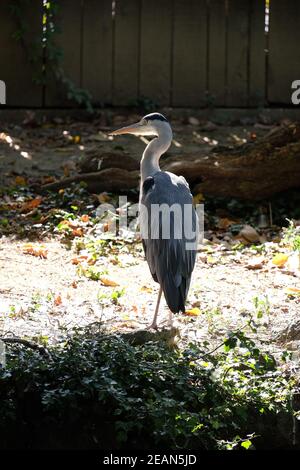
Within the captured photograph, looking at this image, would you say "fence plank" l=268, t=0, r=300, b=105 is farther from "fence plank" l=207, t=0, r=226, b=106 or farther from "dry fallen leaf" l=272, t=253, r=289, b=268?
"dry fallen leaf" l=272, t=253, r=289, b=268

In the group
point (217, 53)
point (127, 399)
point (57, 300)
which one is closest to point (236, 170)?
point (57, 300)

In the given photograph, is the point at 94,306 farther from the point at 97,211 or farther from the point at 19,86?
the point at 19,86

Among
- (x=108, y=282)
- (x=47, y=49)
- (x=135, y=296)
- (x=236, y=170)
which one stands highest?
(x=47, y=49)

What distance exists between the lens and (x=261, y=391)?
4926mm

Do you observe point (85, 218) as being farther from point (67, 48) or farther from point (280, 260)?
point (67, 48)

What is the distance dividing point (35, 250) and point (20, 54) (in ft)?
13.3

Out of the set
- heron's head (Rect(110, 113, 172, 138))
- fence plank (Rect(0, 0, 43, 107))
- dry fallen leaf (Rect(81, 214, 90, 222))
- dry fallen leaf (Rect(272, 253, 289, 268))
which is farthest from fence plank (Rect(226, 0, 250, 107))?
dry fallen leaf (Rect(272, 253, 289, 268))

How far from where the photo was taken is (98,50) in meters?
10.9

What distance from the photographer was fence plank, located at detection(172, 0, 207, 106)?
1088 centimetres

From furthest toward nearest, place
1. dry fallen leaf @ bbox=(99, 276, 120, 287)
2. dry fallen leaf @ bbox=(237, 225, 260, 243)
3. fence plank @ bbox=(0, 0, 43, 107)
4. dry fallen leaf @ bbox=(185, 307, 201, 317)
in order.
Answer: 1. fence plank @ bbox=(0, 0, 43, 107)
2. dry fallen leaf @ bbox=(237, 225, 260, 243)
3. dry fallen leaf @ bbox=(99, 276, 120, 287)
4. dry fallen leaf @ bbox=(185, 307, 201, 317)

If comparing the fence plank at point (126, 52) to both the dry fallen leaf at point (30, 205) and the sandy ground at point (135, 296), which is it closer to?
the dry fallen leaf at point (30, 205)

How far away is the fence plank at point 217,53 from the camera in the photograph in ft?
35.8

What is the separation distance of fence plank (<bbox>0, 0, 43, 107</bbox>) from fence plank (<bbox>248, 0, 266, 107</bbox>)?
2434 millimetres
